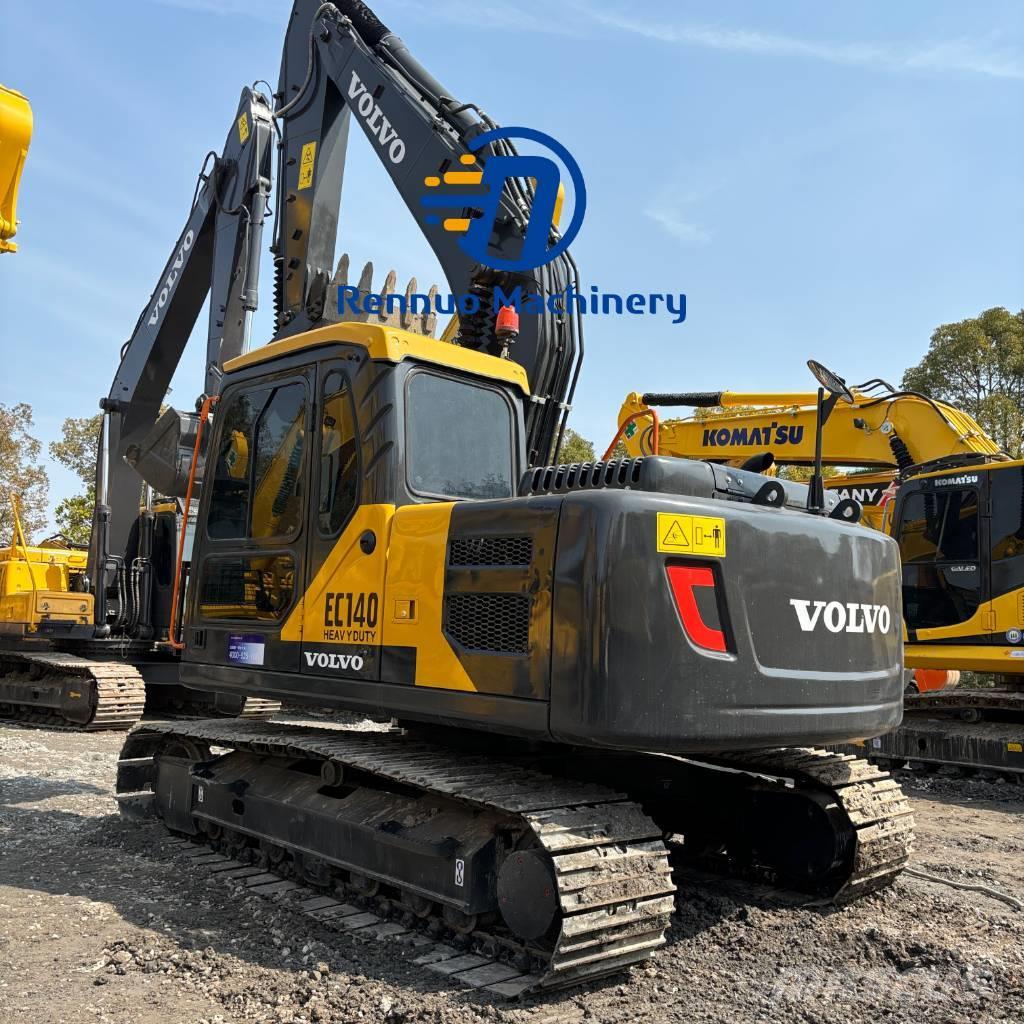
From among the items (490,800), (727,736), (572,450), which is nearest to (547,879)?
(490,800)

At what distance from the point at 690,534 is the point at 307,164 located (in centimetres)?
513

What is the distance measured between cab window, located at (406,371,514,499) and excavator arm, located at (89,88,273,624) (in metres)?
4.59

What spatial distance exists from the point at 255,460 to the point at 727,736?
287 cm

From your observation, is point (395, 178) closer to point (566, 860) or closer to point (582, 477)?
point (582, 477)

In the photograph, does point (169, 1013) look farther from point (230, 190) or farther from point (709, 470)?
point (230, 190)

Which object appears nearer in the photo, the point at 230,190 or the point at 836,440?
the point at 230,190

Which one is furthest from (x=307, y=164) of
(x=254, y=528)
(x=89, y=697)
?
(x=89, y=697)

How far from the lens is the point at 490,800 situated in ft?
13.2

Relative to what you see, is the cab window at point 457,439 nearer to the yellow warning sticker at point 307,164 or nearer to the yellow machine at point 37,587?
the yellow warning sticker at point 307,164

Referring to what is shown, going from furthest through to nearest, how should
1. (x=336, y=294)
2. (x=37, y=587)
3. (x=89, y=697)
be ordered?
(x=37, y=587) < (x=89, y=697) < (x=336, y=294)

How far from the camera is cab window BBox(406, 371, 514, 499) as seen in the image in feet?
15.8

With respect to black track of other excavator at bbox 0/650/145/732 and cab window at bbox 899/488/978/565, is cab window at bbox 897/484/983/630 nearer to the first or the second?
cab window at bbox 899/488/978/565

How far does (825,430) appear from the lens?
11.5m

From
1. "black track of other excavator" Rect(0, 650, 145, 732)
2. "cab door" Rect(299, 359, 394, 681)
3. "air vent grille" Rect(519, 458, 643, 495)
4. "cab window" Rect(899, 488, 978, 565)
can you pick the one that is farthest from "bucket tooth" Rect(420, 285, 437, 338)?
"black track of other excavator" Rect(0, 650, 145, 732)
